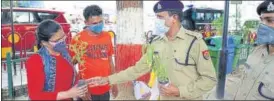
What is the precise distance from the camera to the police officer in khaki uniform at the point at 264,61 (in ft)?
3.96

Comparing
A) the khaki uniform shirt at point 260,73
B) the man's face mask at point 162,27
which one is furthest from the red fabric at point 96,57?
the khaki uniform shirt at point 260,73

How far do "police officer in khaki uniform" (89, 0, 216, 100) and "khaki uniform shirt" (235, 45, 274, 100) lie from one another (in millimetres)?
698

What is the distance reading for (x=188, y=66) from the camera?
2070 millimetres

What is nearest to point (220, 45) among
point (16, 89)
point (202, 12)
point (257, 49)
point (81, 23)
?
point (202, 12)

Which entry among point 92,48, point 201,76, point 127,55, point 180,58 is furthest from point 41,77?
point 127,55

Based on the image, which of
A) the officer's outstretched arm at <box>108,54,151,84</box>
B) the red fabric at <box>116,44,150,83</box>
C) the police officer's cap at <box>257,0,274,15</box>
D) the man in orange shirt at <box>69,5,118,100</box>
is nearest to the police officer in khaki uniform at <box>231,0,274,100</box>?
the police officer's cap at <box>257,0,274,15</box>

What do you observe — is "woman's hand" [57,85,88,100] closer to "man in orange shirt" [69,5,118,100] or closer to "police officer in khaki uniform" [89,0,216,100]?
"man in orange shirt" [69,5,118,100]

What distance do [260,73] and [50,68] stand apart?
1258 millimetres

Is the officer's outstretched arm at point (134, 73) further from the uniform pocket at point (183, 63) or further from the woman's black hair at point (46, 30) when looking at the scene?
the woman's black hair at point (46, 30)

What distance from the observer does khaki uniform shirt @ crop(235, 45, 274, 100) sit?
3.99 feet

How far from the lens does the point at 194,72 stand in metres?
2.09

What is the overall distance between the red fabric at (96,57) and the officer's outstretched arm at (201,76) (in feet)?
2.55

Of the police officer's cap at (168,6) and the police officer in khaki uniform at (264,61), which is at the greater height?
the police officer's cap at (168,6)

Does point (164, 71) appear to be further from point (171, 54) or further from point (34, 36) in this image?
point (34, 36)
